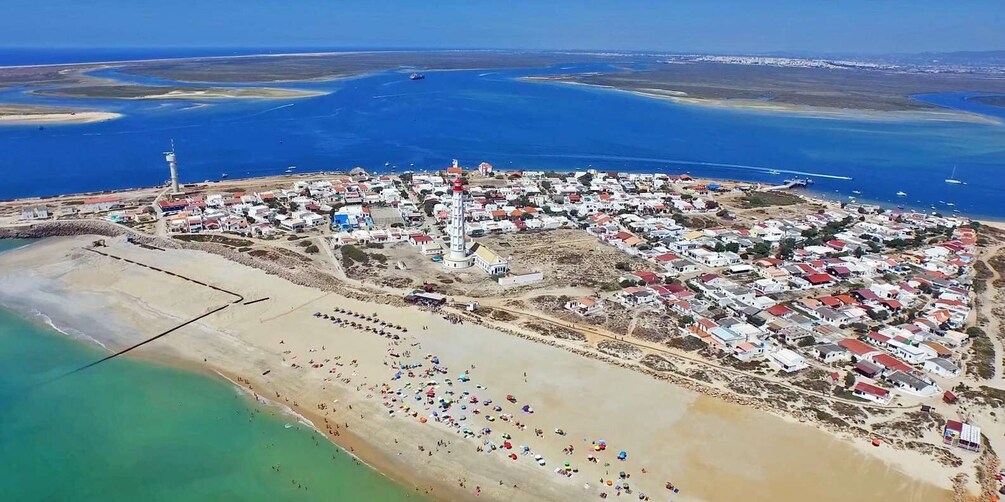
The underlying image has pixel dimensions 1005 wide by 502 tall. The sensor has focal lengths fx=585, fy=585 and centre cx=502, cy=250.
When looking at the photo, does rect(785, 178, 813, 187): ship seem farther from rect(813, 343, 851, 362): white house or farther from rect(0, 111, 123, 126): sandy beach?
rect(0, 111, 123, 126): sandy beach

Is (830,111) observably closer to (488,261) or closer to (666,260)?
(666,260)

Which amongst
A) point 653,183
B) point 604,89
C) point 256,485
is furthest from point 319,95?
point 256,485

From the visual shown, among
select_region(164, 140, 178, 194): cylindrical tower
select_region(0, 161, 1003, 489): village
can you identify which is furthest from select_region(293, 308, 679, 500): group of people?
select_region(164, 140, 178, 194): cylindrical tower

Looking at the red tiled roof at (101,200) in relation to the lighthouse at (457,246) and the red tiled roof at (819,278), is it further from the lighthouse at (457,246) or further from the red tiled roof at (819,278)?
the red tiled roof at (819,278)

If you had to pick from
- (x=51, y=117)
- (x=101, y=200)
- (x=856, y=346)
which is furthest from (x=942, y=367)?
(x=51, y=117)

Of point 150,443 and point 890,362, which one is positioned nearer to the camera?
point 150,443

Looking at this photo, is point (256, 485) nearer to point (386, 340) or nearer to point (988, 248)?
point (386, 340)

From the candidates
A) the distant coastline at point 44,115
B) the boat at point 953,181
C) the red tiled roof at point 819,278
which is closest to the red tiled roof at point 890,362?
the red tiled roof at point 819,278
